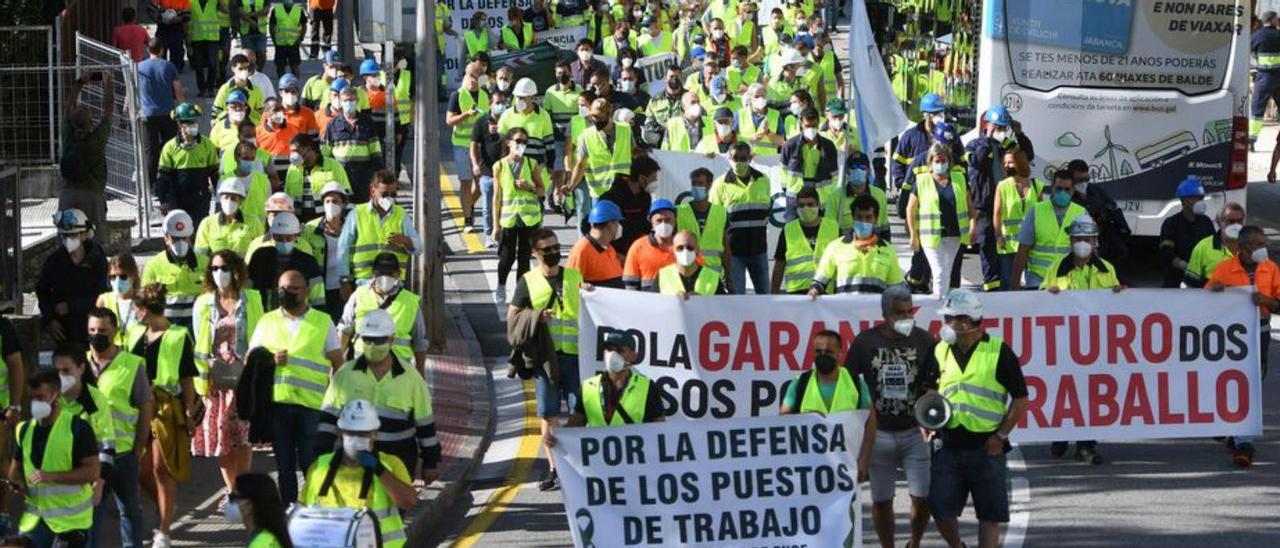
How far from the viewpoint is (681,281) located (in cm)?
1563

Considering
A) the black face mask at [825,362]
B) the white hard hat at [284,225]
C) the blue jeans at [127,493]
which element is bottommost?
the blue jeans at [127,493]

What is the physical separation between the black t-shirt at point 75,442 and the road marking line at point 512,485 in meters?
2.57

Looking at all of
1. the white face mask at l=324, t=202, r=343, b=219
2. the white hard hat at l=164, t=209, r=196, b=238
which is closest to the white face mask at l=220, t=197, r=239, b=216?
the white face mask at l=324, t=202, r=343, b=219

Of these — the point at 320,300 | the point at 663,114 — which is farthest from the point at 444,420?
the point at 663,114

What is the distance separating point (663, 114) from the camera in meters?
26.9

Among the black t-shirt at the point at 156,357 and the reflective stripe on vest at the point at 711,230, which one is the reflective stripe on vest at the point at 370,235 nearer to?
the reflective stripe on vest at the point at 711,230

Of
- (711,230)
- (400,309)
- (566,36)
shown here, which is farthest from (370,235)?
(566,36)

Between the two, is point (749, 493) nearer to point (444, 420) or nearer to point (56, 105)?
point (444, 420)

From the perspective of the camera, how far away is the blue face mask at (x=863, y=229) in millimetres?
15961

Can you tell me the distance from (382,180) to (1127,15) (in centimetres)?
826

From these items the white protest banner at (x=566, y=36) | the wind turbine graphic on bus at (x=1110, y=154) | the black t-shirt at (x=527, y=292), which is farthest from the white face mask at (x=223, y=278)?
the white protest banner at (x=566, y=36)

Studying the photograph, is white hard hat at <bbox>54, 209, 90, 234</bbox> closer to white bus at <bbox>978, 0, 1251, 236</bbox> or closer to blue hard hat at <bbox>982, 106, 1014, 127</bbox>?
blue hard hat at <bbox>982, 106, 1014, 127</bbox>

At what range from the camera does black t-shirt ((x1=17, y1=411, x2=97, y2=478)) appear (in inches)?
442

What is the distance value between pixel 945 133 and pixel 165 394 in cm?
993
